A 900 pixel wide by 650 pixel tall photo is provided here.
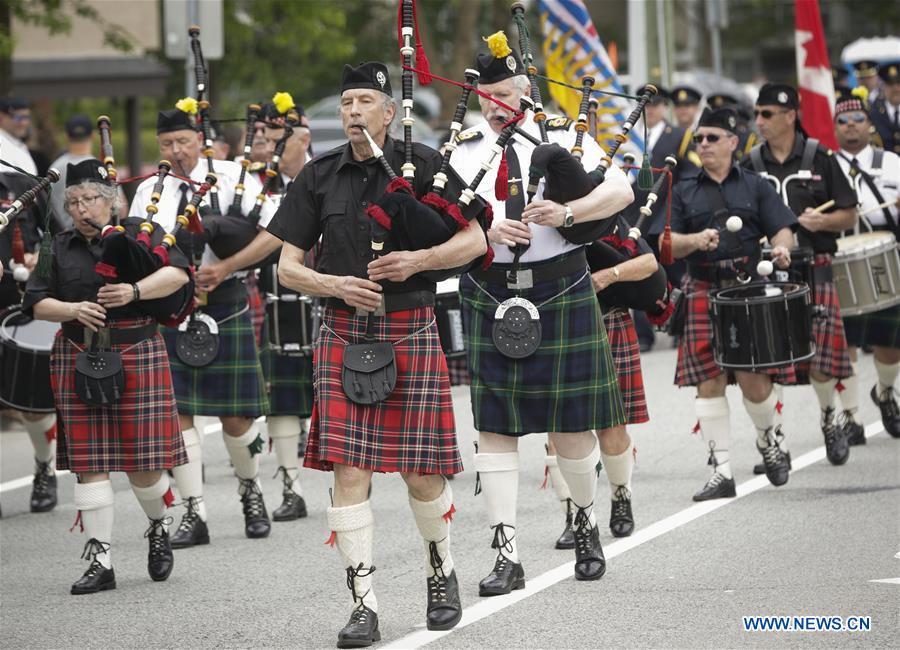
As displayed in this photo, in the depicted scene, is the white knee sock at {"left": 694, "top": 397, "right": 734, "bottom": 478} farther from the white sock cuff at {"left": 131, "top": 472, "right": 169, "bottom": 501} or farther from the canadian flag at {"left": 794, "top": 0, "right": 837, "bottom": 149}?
the canadian flag at {"left": 794, "top": 0, "right": 837, "bottom": 149}

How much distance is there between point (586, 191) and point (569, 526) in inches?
63.4

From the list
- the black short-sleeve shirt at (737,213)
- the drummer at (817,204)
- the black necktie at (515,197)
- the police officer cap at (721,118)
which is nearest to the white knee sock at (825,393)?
the drummer at (817,204)

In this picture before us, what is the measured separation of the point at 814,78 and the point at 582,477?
589 cm

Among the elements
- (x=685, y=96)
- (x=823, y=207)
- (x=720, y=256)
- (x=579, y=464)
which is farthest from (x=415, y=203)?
(x=685, y=96)

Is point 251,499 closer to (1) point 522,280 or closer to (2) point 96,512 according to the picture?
(2) point 96,512

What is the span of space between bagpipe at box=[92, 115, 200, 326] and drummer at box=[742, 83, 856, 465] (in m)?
3.03

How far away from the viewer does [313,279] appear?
16.9 feet

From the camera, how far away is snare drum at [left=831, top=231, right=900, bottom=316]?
830 cm

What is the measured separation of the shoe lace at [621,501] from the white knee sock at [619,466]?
0.02 meters

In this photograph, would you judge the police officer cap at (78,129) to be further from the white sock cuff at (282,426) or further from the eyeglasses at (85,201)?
the eyeglasses at (85,201)

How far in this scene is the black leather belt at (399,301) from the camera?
5223 mm

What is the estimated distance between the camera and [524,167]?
5.82m

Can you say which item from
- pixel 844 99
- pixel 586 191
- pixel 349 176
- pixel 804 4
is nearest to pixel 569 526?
pixel 586 191

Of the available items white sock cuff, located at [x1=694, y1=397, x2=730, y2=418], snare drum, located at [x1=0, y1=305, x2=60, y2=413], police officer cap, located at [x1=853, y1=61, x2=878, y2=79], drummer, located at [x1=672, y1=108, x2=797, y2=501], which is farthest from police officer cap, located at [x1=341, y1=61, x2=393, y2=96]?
police officer cap, located at [x1=853, y1=61, x2=878, y2=79]
